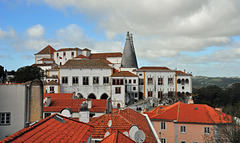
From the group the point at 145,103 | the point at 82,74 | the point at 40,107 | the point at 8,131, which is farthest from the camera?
the point at 82,74

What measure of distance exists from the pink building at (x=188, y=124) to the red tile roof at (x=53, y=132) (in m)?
18.8

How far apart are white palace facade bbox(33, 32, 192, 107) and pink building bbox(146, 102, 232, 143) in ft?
73.4

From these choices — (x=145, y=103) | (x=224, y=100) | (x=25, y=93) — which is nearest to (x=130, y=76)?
(x=145, y=103)

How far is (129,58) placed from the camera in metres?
64.1

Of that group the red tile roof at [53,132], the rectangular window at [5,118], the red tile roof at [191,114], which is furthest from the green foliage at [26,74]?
the red tile roof at [53,132]

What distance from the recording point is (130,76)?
53844 mm

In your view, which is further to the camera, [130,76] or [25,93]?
[130,76]

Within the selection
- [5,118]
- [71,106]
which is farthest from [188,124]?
[5,118]

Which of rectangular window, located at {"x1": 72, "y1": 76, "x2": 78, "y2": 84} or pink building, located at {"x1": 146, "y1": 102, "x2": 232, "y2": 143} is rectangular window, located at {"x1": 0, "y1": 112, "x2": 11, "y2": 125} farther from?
rectangular window, located at {"x1": 72, "y1": 76, "x2": 78, "y2": 84}

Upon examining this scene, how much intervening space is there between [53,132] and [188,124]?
22.1 m

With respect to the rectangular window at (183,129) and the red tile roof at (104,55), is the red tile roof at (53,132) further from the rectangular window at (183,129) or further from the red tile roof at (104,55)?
the red tile roof at (104,55)

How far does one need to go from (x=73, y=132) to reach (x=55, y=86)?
4649 centimetres

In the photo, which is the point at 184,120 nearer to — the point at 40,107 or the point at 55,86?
the point at 40,107

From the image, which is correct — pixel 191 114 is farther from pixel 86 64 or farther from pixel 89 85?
pixel 86 64
